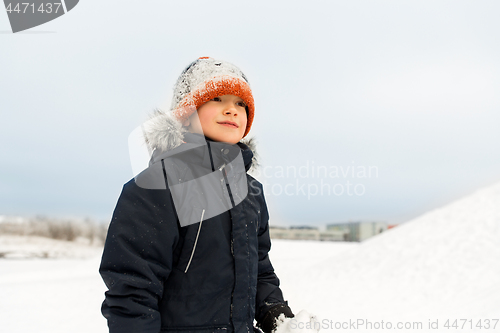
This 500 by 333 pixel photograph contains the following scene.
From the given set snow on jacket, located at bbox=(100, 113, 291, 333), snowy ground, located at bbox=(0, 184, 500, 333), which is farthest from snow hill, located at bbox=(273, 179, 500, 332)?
snow on jacket, located at bbox=(100, 113, 291, 333)

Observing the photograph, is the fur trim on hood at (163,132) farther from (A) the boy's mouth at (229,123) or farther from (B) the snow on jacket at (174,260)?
(A) the boy's mouth at (229,123)

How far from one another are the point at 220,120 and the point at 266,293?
2.98 ft

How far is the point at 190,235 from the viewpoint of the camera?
140 cm

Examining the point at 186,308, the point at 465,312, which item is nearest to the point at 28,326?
the point at 186,308

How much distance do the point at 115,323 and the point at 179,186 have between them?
1.78 feet

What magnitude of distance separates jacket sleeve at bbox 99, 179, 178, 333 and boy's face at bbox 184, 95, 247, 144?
44 cm

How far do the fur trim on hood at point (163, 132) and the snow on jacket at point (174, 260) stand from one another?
1cm

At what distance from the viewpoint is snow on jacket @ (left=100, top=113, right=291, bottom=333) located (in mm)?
1242

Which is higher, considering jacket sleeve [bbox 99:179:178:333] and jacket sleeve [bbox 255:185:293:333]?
jacket sleeve [bbox 99:179:178:333]

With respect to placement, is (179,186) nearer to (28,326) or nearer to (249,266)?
(249,266)

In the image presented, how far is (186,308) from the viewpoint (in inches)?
53.9

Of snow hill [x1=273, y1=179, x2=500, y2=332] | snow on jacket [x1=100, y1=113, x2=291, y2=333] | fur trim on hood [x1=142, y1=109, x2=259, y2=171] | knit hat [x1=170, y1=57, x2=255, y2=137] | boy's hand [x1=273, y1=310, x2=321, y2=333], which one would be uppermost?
knit hat [x1=170, y1=57, x2=255, y2=137]

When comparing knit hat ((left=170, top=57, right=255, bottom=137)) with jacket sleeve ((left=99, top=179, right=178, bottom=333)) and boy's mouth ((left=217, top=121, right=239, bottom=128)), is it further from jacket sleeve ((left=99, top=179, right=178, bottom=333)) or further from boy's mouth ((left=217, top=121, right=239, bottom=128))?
jacket sleeve ((left=99, top=179, right=178, bottom=333))

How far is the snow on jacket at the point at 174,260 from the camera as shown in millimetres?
1242
